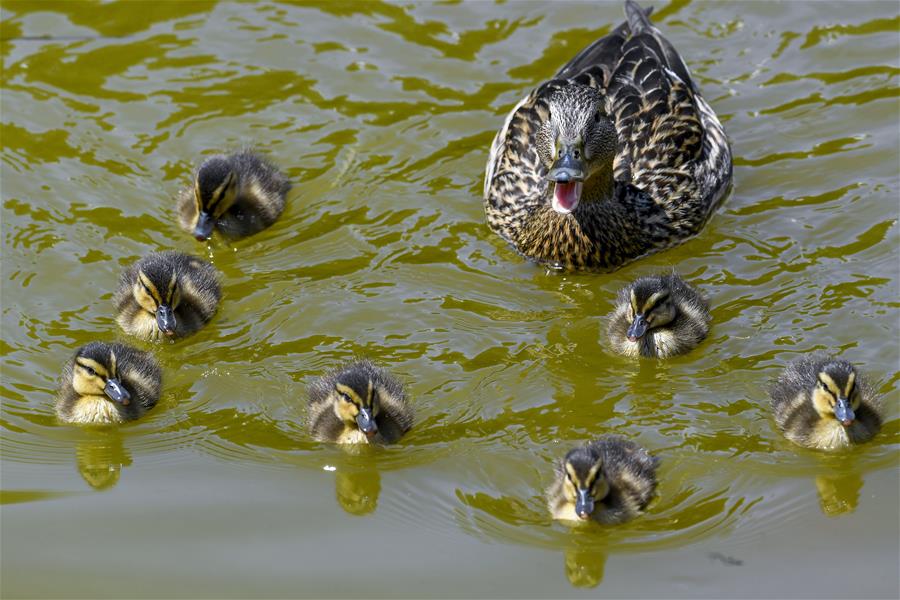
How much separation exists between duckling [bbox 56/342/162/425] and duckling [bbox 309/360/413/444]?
0.66m

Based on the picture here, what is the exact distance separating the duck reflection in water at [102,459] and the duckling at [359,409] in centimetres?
70

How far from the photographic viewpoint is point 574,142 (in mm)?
5988

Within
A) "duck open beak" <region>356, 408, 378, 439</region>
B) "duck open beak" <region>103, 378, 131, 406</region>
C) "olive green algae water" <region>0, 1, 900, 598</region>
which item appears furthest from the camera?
"duck open beak" <region>103, 378, 131, 406</region>

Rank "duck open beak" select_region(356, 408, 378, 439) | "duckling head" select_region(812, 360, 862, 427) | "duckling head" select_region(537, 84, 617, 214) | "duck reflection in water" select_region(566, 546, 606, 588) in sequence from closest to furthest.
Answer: "duck reflection in water" select_region(566, 546, 606, 588) → "duckling head" select_region(812, 360, 862, 427) → "duck open beak" select_region(356, 408, 378, 439) → "duckling head" select_region(537, 84, 617, 214)

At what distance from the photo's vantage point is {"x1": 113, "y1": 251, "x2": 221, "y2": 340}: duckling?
5.74 metres

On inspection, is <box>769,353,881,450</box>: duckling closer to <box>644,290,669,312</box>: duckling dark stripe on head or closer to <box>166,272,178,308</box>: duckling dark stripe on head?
<box>644,290,669,312</box>: duckling dark stripe on head

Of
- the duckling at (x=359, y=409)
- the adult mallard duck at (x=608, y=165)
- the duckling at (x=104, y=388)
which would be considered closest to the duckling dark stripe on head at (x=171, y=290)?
the duckling at (x=104, y=388)

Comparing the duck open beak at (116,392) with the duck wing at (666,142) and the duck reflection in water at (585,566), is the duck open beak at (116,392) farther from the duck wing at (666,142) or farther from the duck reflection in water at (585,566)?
the duck wing at (666,142)

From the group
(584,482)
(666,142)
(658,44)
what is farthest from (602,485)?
(658,44)

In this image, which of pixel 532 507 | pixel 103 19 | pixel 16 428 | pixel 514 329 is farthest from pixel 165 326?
pixel 103 19

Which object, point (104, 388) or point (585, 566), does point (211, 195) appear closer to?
point (104, 388)

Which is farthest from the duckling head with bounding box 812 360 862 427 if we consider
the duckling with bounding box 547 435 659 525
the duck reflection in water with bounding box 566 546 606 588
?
the duck reflection in water with bounding box 566 546 606 588

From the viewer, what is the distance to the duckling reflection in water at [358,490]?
4.87 metres

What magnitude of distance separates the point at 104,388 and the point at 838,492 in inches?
103
